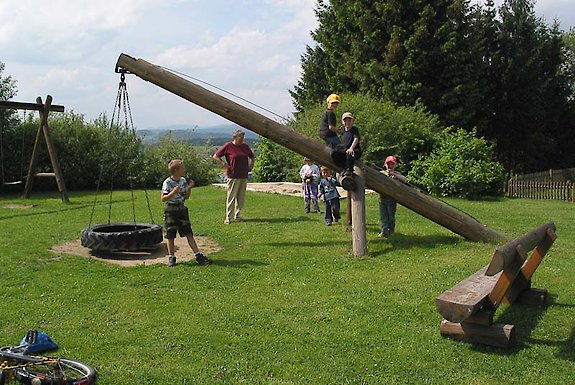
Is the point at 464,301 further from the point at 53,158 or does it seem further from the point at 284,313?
the point at 53,158

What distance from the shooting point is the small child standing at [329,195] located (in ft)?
38.6

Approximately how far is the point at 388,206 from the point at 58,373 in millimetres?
7140

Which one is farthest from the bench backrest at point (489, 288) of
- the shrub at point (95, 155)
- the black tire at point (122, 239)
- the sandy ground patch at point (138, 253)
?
the shrub at point (95, 155)

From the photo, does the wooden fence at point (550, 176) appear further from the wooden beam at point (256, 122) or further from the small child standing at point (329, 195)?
the wooden beam at point (256, 122)

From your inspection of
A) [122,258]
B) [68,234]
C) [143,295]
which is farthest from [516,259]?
[68,234]

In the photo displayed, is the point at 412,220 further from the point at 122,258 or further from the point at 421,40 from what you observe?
the point at 421,40

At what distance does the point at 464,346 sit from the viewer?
5.37 m

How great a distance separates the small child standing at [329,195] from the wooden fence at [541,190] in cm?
1165

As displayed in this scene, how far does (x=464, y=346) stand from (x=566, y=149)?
3119cm

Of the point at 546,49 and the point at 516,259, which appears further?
the point at 546,49

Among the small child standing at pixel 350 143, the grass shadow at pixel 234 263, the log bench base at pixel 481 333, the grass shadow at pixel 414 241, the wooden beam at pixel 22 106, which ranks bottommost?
the log bench base at pixel 481 333

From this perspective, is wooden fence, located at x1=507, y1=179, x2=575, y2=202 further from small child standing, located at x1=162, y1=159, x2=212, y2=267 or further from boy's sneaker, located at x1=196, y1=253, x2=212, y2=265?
small child standing, located at x1=162, y1=159, x2=212, y2=267

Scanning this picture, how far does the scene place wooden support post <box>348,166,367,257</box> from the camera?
29.7ft

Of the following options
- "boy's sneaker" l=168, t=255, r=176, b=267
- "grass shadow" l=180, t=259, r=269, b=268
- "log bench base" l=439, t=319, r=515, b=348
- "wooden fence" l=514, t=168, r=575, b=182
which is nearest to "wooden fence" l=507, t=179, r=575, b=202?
"wooden fence" l=514, t=168, r=575, b=182
